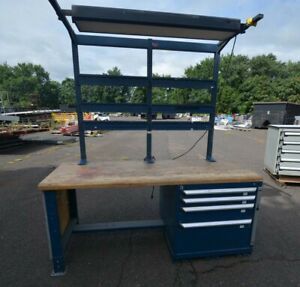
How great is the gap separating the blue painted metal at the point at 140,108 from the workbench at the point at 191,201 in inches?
30.7

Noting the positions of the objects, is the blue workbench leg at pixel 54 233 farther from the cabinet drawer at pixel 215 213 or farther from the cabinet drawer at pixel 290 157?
the cabinet drawer at pixel 290 157

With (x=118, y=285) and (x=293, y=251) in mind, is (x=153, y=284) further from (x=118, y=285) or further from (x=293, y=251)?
(x=293, y=251)

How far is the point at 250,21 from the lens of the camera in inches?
87.1

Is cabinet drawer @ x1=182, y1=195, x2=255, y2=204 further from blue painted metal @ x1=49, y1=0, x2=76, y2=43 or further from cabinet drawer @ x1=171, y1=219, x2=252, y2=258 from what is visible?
blue painted metal @ x1=49, y1=0, x2=76, y2=43

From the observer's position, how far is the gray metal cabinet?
430cm

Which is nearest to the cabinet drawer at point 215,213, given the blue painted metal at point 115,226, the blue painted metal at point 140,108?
the blue painted metal at point 115,226

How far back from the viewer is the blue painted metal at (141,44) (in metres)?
2.42

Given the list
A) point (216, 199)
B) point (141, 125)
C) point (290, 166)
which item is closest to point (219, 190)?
point (216, 199)

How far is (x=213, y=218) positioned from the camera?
2.12 metres

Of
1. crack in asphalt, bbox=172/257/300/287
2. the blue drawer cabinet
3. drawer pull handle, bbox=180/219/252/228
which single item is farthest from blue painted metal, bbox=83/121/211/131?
crack in asphalt, bbox=172/257/300/287

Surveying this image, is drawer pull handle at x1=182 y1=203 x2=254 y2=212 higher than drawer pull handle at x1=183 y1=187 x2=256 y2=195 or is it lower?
lower

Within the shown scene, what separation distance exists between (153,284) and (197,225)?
Answer: 714 mm

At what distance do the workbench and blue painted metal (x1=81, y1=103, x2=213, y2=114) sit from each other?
78cm

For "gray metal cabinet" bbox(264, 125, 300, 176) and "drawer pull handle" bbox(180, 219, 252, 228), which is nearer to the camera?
"drawer pull handle" bbox(180, 219, 252, 228)
